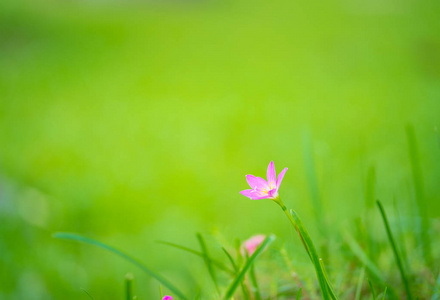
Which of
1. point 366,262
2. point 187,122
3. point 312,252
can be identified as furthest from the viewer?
point 187,122

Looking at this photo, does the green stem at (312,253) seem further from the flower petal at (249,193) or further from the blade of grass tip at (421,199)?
the blade of grass tip at (421,199)

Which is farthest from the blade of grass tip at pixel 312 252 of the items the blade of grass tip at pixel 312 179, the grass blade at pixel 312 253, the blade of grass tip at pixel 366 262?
the blade of grass tip at pixel 312 179

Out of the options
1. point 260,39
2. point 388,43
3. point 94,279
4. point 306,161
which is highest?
point 260,39

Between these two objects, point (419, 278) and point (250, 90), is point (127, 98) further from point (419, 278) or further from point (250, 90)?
point (419, 278)

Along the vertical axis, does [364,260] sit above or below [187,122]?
below

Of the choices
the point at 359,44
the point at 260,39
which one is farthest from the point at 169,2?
the point at 359,44

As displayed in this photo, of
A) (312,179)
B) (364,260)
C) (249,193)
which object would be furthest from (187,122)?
(249,193)

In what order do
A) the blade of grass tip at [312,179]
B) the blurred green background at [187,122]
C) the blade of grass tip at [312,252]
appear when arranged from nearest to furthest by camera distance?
1. the blade of grass tip at [312,252]
2. the blade of grass tip at [312,179]
3. the blurred green background at [187,122]

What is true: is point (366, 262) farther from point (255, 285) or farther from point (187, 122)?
point (187, 122)
